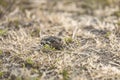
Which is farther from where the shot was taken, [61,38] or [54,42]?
[61,38]

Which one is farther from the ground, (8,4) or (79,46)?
(8,4)

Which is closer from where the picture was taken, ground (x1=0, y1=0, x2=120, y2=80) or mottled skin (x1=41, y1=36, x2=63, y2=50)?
ground (x1=0, y1=0, x2=120, y2=80)

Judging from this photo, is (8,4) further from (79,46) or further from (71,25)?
(79,46)

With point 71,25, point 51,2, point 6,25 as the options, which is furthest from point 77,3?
point 6,25

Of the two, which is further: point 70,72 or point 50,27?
point 50,27

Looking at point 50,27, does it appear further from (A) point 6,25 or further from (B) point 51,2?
(B) point 51,2

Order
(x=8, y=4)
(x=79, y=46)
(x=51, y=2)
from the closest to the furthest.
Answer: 1. (x=79, y=46)
2. (x=8, y=4)
3. (x=51, y=2)

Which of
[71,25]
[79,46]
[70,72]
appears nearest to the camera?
[70,72]

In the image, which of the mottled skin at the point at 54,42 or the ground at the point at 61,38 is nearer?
the ground at the point at 61,38
